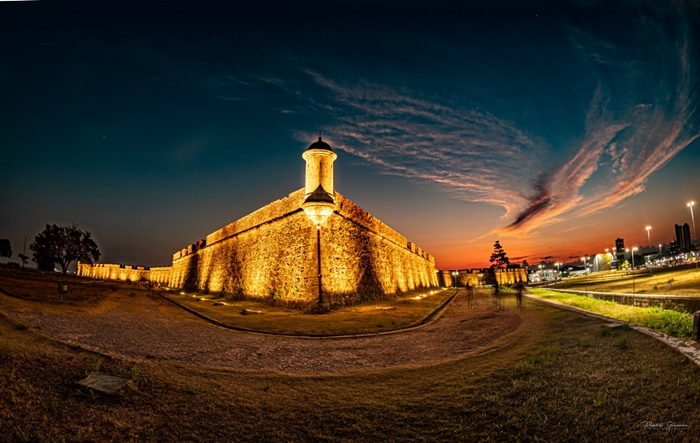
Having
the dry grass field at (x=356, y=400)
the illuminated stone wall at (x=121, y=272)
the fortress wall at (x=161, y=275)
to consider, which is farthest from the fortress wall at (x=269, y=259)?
the illuminated stone wall at (x=121, y=272)

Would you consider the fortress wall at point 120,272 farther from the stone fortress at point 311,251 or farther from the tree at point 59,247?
the stone fortress at point 311,251

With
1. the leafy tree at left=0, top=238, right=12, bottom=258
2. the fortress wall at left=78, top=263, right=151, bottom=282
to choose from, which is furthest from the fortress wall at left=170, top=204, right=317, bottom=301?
the leafy tree at left=0, top=238, right=12, bottom=258

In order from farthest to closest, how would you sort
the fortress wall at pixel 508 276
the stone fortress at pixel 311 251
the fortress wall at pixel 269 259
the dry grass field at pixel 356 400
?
the fortress wall at pixel 508 276, the fortress wall at pixel 269 259, the stone fortress at pixel 311 251, the dry grass field at pixel 356 400

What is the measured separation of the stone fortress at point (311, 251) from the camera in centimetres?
1539

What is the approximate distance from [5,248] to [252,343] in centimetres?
8311

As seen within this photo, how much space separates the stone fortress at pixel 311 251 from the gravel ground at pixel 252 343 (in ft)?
20.9

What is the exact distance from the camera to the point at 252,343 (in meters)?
7.62

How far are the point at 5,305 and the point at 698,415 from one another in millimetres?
13354

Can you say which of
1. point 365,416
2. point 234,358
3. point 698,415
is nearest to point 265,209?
point 234,358

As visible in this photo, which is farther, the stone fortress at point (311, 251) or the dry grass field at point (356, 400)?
the stone fortress at point (311, 251)

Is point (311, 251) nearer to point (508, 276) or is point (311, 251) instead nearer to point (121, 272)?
point (121, 272)

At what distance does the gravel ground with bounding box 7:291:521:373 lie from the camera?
5.86 m

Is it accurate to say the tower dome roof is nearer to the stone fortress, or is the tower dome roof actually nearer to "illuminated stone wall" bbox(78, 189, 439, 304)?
the stone fortress

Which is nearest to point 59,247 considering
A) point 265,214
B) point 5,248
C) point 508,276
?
point 5,248
